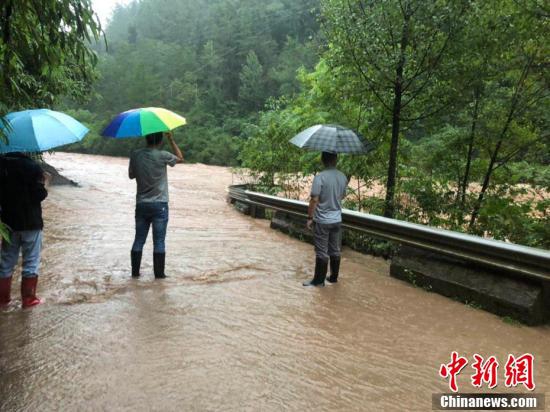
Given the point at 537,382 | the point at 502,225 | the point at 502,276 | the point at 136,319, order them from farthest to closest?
the point at 502,225, the point at 502,276, the point at 136,319, the point at 537,382

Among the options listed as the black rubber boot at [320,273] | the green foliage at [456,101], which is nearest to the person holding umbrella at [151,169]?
the black rubber boot at [320,273]

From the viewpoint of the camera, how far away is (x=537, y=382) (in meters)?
3.76

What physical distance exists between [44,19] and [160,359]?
2.68 meters

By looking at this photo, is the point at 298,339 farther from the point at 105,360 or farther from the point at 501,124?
the point at 501,124

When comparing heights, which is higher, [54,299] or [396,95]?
[396,95]

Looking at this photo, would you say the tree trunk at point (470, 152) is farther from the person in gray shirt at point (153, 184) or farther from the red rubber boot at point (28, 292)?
the red rubber boot at point (28, 292)

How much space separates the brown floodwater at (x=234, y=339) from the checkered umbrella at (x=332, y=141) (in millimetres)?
1823

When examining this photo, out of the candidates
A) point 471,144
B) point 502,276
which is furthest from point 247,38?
point 502,276

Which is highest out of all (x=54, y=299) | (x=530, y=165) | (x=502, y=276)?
(x=530, y=165)

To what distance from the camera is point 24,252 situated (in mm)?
5188

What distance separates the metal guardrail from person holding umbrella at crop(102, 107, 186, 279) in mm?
3059

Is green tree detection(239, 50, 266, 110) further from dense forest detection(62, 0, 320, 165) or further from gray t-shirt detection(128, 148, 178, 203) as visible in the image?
gray t-shirt detection(128, 148, 178, 203)

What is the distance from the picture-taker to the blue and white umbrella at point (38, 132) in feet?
15.5

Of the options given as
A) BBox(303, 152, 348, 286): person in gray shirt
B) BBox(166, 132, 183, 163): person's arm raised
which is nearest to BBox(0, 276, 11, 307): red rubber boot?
BBox(166, 132, 183, 163): person's arm raised
